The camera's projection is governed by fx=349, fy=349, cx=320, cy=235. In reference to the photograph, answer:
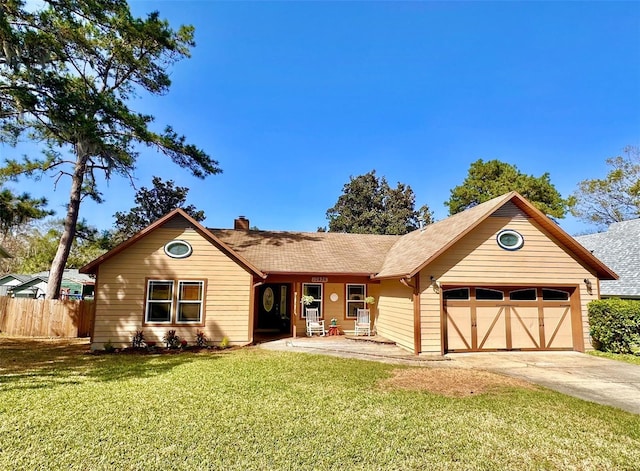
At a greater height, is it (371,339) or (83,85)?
(83,85)

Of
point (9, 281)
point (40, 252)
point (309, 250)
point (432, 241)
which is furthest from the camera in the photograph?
point (40, 252)

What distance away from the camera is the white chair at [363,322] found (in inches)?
552

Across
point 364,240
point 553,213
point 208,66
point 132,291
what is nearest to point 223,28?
point 208,66

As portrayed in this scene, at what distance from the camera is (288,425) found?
5.11 metres

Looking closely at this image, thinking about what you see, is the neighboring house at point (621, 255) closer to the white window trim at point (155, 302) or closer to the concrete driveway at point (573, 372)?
the concrete driveway at point (573, 372)

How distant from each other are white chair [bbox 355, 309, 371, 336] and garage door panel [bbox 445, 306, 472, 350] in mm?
3768

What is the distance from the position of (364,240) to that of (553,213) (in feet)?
77.9

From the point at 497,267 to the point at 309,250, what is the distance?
7.65 metres

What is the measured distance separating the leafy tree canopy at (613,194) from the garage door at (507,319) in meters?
27.3

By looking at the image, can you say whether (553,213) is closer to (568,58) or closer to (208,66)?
(568,58)

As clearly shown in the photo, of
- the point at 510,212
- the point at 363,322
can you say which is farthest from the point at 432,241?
the point at 363,322

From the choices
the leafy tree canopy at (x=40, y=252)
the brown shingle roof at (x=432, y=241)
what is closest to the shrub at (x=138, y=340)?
the brown shingle roof at (x=432, y=241)

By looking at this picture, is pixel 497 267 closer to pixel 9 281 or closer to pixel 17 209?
pixel 17 209

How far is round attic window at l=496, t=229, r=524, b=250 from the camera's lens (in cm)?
1147
